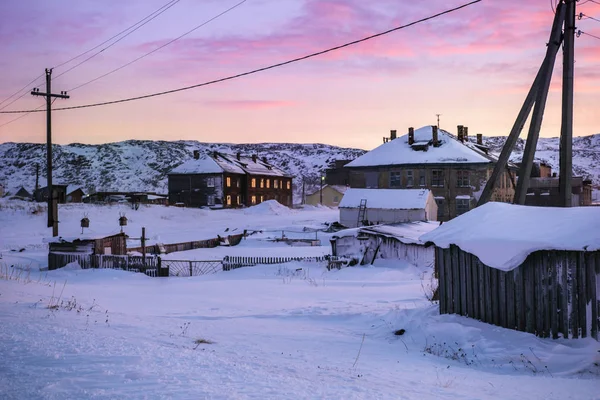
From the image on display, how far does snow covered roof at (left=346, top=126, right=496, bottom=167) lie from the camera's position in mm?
52156

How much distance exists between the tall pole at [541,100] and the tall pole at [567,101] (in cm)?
18

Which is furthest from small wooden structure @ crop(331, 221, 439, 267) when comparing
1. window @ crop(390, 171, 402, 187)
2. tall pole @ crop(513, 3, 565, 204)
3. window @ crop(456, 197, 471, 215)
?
window @ crop(390, 171, 402, 187)

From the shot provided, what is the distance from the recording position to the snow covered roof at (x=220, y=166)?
73.2m

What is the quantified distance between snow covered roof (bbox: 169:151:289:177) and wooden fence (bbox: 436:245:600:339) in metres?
64.1

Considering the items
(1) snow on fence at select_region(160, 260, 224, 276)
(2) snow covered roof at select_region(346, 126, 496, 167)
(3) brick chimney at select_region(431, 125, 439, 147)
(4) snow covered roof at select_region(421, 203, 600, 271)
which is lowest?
(1) snow on fence at select_region(160, 260, 224, 276)

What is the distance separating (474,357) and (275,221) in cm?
4765

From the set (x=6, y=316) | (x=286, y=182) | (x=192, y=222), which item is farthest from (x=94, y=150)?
(x=6, y=316)

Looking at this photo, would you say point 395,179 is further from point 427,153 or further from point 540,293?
point 540,293

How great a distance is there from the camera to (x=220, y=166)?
72.9m

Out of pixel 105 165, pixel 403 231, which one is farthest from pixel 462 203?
pixel 105 165

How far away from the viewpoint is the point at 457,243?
10.3 meters

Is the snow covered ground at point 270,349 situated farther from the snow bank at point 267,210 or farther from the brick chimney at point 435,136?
the snow bank at point 267,210

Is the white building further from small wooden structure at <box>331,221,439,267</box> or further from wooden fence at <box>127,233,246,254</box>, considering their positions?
small wooden structure at <box>331,221,439,267</box>

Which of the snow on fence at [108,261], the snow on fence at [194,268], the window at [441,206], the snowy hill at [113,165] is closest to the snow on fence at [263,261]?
the snow on fence at [194,268]
